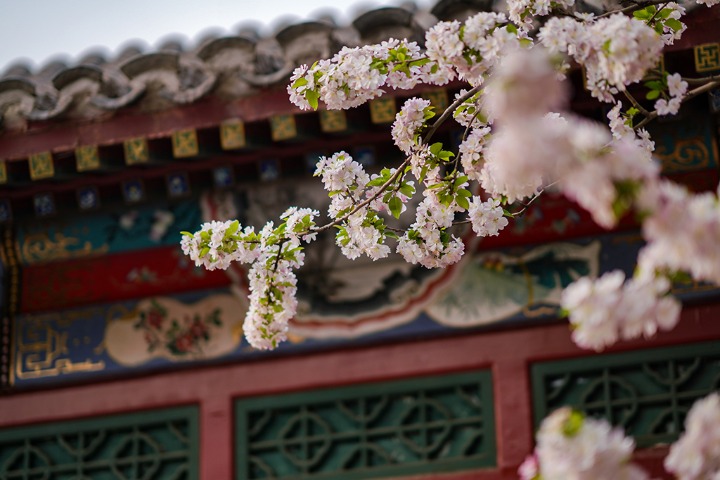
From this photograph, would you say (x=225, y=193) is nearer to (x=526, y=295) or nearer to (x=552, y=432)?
(x=526, y=295)

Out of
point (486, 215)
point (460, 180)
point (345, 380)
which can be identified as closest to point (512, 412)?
point (345, 380)

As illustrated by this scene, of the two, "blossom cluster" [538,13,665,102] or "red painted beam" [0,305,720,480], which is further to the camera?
"red painted beam" [0,305,720,480]

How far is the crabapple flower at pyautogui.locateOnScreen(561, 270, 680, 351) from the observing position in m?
2.75

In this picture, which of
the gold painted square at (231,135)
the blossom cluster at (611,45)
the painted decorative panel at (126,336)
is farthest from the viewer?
the painted decorative panel at (126,336)

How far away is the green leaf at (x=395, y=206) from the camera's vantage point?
427 cm

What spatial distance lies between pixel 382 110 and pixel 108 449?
2.19m

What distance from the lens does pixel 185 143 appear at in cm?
639

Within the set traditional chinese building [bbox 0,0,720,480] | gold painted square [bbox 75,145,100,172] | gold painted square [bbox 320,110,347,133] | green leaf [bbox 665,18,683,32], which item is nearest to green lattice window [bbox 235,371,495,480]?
traditional chinese building [bbox 0,0,720,480]

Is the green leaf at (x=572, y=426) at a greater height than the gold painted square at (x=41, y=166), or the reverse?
the gold painted square at (x=41, y=166)

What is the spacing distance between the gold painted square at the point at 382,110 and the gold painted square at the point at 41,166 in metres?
1.58

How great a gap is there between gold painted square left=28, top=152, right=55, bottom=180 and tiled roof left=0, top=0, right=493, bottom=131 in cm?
18

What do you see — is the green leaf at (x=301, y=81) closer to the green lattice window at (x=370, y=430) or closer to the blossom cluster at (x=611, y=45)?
the blossom cluster at (x=611, y=45)

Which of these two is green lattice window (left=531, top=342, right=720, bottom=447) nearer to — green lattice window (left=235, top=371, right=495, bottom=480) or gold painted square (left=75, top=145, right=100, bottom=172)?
green lattice window (left=235, top=371, right=495, bottom=480)

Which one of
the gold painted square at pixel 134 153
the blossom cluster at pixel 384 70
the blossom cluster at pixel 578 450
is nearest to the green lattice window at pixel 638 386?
the gold painted square at pixel 134 153
